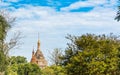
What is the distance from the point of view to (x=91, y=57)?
42469 millimetres

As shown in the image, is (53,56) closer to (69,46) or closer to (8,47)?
(8,47)

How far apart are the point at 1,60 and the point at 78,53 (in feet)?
34.0

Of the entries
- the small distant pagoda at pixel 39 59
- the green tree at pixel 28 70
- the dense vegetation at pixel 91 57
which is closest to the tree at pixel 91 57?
the dense vegetation at pixel 91 57

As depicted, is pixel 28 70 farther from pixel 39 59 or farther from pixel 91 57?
pixel 91 57

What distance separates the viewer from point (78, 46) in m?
44.0

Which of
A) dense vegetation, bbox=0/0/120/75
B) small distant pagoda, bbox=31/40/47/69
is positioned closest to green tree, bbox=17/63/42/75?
small distant pagoda, bbox=31/40/47/69

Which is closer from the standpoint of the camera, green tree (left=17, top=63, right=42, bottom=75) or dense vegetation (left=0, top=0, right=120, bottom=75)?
dense vegetation (left=0, top=0, right=120, bottom=75)

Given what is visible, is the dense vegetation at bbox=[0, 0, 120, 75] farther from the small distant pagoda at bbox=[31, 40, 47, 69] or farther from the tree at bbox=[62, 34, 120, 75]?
the small distant pagoda at bbox=[31, 40, 47, 69]

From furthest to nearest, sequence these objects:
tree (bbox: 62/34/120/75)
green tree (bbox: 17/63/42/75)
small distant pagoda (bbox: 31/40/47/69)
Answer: small distant pagoda (bbox: 31/40/47/69), green tree (bbox: 17/63/42/75), tree (bbox: 62/34/120/75)

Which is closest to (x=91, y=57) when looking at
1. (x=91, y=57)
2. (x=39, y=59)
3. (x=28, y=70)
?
(x=91, y=57)

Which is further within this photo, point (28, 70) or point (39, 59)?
point (39, 59)

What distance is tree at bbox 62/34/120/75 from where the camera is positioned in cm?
4181

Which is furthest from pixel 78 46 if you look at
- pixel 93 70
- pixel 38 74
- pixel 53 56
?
pixel 38 74

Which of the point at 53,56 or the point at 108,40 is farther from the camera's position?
the point at 53,56
